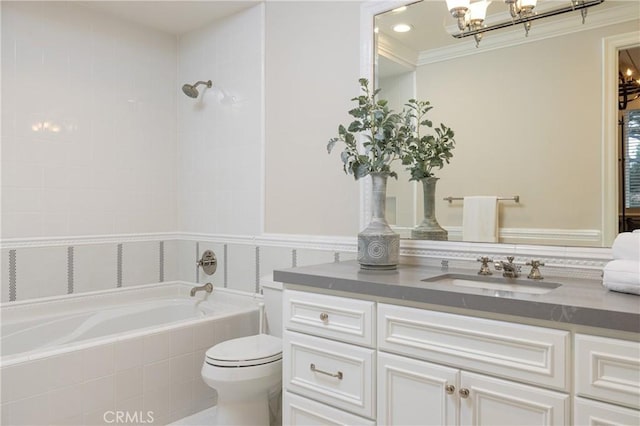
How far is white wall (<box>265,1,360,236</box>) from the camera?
2.40 metres

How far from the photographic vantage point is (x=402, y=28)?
7.19ft

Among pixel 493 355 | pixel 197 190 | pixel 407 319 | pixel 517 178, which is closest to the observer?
pixel 493 355

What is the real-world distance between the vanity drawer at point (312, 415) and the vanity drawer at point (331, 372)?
0.07 feet

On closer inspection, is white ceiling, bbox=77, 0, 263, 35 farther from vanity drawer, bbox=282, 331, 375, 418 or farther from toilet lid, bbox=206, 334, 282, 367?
vanity drawer, bbox=282, 331, 375, 418

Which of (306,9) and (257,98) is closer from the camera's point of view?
(306,9)

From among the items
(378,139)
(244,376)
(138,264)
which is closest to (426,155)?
(378,139)

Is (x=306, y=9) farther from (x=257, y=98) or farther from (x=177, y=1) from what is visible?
(x=177, y=1)

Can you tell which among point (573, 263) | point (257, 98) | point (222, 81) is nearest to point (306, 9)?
point (257, 98)

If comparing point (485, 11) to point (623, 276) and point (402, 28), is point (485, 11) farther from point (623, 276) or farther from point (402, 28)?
point (623, 276)

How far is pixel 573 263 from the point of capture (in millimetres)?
1713

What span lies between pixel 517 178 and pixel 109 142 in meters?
2.52

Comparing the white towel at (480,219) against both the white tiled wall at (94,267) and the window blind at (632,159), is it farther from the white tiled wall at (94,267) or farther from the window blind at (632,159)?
the white tiled wall at (94,267)

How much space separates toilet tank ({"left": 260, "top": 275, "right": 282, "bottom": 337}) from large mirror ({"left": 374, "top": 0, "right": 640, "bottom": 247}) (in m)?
0.73

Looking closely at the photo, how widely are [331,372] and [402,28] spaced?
160cm
